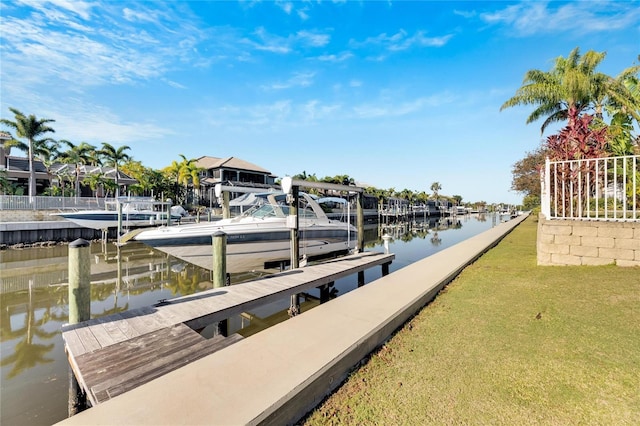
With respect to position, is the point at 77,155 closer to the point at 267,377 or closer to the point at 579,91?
the point at 267,377

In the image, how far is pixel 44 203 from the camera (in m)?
22.7

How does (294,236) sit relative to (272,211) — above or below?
below

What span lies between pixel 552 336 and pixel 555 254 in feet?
14.0

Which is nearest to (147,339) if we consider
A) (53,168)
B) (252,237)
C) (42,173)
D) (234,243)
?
(234,243)

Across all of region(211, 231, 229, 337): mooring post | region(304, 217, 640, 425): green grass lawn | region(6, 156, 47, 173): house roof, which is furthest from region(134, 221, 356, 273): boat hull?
region(6, 156, 47, 173): house roof

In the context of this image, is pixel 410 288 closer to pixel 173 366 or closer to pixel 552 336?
pixel 552 336

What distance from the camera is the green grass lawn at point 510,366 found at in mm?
2539

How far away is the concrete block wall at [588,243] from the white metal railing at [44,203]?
3071 cm

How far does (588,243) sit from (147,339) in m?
8.98

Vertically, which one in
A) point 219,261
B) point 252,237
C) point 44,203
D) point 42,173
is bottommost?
point 219,261

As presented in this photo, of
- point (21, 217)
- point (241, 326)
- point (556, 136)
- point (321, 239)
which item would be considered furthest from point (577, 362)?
point (21, 217)

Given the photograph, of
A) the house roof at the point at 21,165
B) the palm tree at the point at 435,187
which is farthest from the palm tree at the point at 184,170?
the palm tree at the point at 435,187

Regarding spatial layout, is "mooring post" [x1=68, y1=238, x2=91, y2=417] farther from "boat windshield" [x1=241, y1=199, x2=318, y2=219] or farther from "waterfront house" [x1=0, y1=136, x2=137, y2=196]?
"waterfront house" [x1=0, y1=136, x2=137, y2=196]

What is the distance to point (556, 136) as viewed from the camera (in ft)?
28.0
